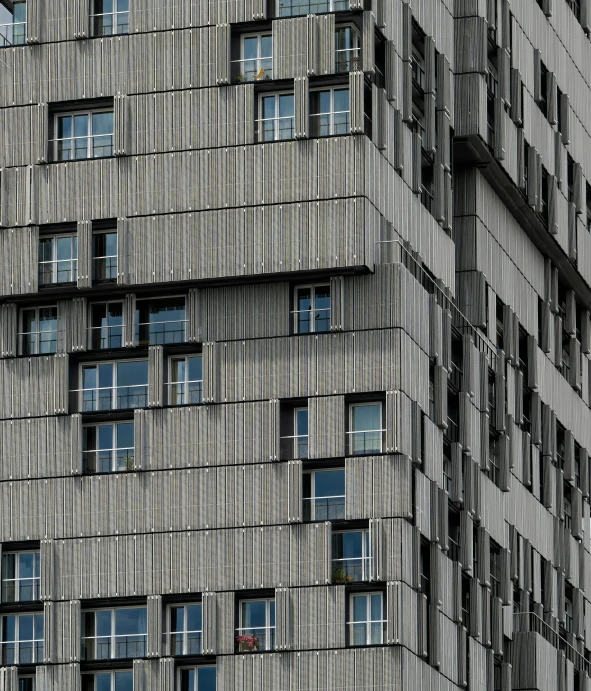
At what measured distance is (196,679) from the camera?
87000mm

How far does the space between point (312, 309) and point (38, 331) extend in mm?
9393

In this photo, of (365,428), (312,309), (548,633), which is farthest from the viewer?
(548,633)

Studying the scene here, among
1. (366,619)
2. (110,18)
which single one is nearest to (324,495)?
(366,619)

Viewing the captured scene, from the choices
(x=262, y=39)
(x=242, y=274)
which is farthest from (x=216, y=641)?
(x=262, y=39)

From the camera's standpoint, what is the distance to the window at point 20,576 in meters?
88.9

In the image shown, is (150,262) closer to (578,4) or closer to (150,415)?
(150,415)

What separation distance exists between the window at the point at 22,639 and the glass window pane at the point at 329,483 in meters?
9.92

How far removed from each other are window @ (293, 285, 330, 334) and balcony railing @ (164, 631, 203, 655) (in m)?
10.4

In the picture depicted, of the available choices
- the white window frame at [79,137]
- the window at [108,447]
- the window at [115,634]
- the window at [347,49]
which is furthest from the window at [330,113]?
the window at [115,634]

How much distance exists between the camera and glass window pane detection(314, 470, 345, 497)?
87.8 meters

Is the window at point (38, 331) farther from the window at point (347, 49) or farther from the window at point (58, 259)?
the window at point (347, 49)

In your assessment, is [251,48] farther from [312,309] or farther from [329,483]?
[329,483]

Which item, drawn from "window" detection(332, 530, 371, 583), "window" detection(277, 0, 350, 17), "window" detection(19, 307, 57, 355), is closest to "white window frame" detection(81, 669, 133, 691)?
"window" detection(332, 530, 371, 583)

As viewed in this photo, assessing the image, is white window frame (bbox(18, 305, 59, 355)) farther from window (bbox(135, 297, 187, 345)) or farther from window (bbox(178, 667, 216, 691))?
window (bbox(178, 667, 216, 691))
